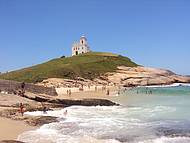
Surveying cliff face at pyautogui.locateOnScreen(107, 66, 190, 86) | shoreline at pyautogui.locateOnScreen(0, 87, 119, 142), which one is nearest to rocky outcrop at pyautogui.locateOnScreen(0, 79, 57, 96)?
shoreline at pyautogui.locateOnScreen(0, 87, 119, 142)

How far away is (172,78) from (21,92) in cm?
9858

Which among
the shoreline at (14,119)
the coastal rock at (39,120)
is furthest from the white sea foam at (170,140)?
the coastal rock at (39,120)

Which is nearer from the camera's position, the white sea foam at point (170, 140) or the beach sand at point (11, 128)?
the white sea foam at point (170, 140)

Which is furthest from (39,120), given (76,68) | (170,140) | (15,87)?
(76,68)

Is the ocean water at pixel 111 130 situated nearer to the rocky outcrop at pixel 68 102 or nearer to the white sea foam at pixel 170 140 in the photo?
the white sea foam at pixel 170 140

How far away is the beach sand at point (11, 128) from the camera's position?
2611cm

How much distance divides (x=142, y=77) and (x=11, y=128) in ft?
346

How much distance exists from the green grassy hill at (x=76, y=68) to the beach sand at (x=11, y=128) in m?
87.8

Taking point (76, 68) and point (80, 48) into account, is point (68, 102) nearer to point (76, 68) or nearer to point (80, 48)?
point (76, 68)

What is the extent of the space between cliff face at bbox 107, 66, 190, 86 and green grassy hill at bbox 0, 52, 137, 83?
5369mm

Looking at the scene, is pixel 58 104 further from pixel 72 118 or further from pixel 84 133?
pixel 84 133

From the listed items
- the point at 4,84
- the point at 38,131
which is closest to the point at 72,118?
the point at 38,131

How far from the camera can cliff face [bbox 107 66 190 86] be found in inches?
5049

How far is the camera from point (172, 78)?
141625 millimetres
